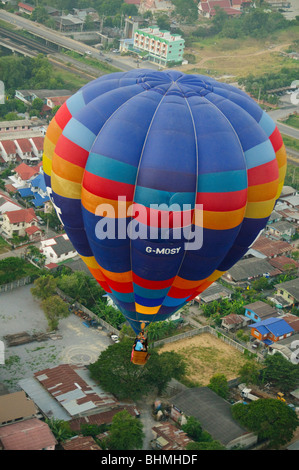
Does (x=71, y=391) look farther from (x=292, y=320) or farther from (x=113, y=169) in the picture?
(x=292, y=320)

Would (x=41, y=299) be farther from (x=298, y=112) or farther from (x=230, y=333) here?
(x=298, y=112)

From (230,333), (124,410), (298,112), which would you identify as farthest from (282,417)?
(298,112)

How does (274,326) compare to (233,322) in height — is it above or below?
above

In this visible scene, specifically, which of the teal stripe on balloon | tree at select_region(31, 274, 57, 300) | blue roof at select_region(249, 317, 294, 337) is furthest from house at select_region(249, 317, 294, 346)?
the teal stripe on balloon

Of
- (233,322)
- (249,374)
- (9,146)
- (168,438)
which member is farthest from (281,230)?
(168,438)

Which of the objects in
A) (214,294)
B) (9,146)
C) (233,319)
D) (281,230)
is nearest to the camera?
(233,319)
